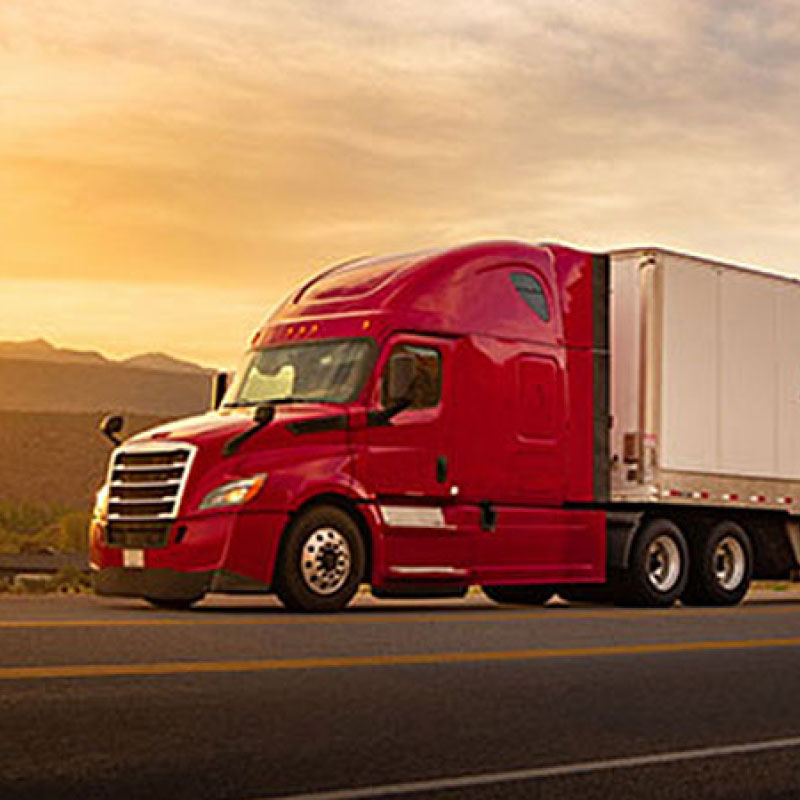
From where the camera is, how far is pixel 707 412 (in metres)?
20.5

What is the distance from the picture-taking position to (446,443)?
1759 cm

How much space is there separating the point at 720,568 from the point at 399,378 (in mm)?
6134

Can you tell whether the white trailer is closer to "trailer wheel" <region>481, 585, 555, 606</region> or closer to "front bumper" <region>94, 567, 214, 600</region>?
"trailer wheel" <region>481, 585, 555, 606</region>

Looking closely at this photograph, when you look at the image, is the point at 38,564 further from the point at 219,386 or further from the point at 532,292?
the point at 532,292

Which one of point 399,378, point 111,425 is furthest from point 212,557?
point 111,425

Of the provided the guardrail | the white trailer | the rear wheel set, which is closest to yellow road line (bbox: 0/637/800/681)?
the rear wheel set

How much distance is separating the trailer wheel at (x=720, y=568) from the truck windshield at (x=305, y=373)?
18.5 ft

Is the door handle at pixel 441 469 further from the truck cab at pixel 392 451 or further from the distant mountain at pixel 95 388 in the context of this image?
the distant mountain at pixel 95 388

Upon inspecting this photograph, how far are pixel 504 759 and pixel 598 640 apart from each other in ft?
20.6

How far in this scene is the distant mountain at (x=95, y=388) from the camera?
174 metres

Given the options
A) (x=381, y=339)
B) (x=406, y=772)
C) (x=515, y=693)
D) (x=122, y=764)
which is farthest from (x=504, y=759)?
(x=381, y=339)

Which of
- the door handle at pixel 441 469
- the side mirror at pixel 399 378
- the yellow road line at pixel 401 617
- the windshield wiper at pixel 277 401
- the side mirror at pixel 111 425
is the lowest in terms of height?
the yellow road line at pixel 401 617

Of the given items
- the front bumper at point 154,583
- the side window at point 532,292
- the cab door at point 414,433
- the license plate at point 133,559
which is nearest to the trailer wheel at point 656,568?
the side window at point 532,292

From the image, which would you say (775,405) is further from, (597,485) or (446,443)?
(446,443)
